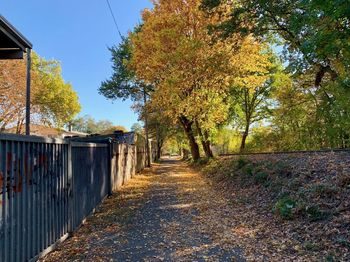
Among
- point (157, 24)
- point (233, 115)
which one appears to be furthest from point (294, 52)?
point (233, 115)

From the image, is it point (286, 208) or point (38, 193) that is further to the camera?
point (286, 208)

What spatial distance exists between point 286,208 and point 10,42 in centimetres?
615

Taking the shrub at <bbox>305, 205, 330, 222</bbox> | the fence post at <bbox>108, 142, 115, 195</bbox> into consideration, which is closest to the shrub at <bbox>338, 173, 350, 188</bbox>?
the shrub at <bbox>305, 205, 330, 222</bbox>

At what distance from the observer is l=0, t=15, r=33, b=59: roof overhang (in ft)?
18.3

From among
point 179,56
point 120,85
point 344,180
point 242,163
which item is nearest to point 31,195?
point 344,180

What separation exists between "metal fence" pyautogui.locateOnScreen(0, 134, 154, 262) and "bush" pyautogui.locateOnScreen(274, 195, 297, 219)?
161 inches

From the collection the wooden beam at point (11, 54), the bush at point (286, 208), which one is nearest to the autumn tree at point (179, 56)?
the wooden beam at point (11, 54)

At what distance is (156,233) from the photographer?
21.2ft

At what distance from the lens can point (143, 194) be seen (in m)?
12.0

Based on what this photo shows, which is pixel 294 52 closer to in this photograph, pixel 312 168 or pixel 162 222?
pixel 312 168

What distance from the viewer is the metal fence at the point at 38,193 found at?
395cm

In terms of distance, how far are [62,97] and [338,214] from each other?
3351 centimetres

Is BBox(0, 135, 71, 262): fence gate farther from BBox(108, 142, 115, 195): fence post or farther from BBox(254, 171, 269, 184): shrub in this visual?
BBox(254, 171, 269, 184): shrub

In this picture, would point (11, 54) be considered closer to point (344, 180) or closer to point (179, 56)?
point (344, 180)
